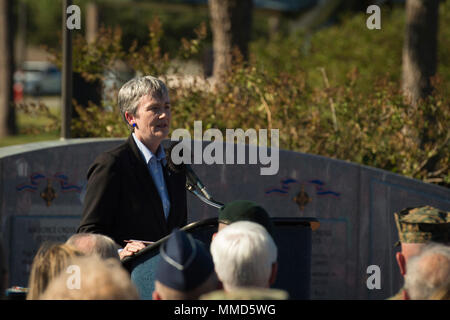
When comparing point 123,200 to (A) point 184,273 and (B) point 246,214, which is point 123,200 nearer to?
(B) point 246,214

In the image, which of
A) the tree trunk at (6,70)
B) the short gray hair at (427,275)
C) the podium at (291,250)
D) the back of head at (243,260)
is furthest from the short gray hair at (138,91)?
the tree trunk at (6,70)

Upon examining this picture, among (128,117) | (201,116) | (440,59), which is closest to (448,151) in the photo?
(201,116)

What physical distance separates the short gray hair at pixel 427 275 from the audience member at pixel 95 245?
4.75 feet

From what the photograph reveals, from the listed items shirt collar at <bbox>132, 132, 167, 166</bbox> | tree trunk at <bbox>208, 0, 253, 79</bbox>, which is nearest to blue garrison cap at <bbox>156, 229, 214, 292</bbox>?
shirt collar at <bbox>132, 132, 167, 166</bbox>

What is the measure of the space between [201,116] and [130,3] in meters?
13.3

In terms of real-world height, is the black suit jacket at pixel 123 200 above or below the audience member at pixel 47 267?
above

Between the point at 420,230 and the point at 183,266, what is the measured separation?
4.66 feet

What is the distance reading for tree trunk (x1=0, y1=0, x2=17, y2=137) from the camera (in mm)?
20547

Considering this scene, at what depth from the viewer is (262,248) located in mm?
3104

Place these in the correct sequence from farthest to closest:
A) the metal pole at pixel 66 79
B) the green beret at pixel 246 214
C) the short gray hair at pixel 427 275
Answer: the metal pole at pixel 66 79 → the green beret at pixel 246 214 → the short gray hair at pixel 427 275

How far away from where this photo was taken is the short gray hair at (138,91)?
4656 millimetres

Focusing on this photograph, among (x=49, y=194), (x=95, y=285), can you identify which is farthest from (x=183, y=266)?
(x=49, y=194)

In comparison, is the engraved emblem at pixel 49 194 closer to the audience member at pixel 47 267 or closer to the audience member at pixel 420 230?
the audience member at pixel 47 267
